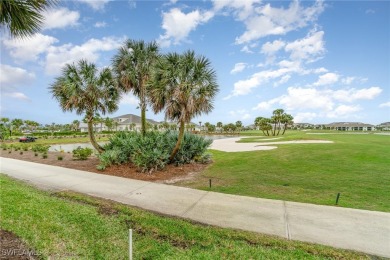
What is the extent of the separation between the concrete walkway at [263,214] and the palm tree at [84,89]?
656 centimetres

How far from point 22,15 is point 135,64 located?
1162 centimetres

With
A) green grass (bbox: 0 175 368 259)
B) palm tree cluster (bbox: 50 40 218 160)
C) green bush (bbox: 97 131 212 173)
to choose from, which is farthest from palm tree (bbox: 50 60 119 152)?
green grass (bbox: 0 175 368 259)

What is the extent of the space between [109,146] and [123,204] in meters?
7.78

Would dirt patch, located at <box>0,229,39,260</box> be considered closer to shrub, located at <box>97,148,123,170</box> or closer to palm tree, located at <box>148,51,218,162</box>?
shrub, located at <box>97,148,123,170</box>

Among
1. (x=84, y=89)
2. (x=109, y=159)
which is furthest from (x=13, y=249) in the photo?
(x=84, y=89)

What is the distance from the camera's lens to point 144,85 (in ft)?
43.9

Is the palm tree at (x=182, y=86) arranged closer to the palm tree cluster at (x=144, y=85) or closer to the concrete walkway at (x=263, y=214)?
the palm tree cluster at (x=144, y=85)

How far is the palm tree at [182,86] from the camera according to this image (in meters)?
11.1

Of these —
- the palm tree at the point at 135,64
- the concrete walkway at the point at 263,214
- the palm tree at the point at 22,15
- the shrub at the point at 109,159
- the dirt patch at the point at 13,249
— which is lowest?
the concrete walkway at the point at 263,214

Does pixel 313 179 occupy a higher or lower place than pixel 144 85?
lower

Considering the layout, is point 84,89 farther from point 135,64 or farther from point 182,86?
point 182,86

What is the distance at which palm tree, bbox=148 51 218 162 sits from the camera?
11141mm

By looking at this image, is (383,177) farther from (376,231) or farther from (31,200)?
(31,200)

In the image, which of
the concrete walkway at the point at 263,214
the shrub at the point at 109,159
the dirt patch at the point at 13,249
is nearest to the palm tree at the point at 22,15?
the dirt patch at the point at 13,249
